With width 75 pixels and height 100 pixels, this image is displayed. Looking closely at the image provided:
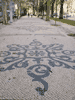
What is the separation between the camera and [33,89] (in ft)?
5.14

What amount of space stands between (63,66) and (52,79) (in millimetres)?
538

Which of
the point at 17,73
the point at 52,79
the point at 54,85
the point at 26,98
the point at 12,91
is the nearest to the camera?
the point at 26,98

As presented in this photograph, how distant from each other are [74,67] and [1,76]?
129cm

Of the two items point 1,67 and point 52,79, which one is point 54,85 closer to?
point 52,79

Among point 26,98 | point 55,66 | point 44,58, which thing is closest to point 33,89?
point 26,98

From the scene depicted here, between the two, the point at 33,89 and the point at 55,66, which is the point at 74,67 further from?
the point at 33,89

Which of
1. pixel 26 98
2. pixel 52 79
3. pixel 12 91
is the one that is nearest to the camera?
pixel 26 98

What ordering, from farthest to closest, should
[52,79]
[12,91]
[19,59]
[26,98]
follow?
[19,59] → [52,79] → [12,91] → [26,98]

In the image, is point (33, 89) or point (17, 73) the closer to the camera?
point (33, 89)

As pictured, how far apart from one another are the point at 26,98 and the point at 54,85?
1.48 feet

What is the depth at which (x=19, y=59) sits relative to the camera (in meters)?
2.62

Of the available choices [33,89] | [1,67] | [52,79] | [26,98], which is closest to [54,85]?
[52,79]

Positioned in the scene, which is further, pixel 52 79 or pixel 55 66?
pixel 55 66

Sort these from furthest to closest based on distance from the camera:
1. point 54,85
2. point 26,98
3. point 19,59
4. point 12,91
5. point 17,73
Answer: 1. point 19,59
2. point 17,73
3. point 54,85
4. point 12,91
5. point 26,98
